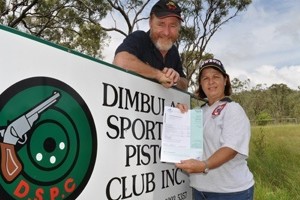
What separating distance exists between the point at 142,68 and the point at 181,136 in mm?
430

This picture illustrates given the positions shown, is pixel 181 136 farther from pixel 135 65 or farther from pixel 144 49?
pixel 144 49

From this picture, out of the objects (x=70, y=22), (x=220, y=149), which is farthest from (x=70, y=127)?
(x=70, y=22)

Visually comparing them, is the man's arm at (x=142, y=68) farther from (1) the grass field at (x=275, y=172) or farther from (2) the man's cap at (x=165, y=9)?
(1) the grass field at (x=275, y=172)

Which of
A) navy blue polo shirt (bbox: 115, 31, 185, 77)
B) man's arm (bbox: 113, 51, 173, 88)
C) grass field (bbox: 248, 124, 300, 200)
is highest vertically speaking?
navy blue polo shirt (bbox: 115, 31, 185, 77)

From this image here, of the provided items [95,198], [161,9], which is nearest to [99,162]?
[95,198]

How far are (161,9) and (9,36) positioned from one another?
134cm

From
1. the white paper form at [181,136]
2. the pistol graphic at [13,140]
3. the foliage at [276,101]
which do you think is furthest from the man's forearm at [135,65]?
the foliage at [276,101]

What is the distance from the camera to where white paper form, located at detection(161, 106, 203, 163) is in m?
1.92

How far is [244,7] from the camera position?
18.5 metres

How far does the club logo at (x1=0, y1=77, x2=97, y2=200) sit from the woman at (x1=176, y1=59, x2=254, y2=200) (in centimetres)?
69

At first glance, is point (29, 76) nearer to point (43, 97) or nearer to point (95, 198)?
→ point (43, 97)

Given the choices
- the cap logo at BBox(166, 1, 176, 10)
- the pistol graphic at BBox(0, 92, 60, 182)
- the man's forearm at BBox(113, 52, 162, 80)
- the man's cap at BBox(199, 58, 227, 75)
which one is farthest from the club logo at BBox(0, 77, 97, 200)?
the cap logo at BBox(166, 1, 176, 10)

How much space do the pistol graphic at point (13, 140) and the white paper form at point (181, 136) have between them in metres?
0.83

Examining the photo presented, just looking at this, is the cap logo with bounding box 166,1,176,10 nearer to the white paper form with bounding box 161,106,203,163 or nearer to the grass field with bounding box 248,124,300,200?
the white paper form with bounding box 161,106,203,163
